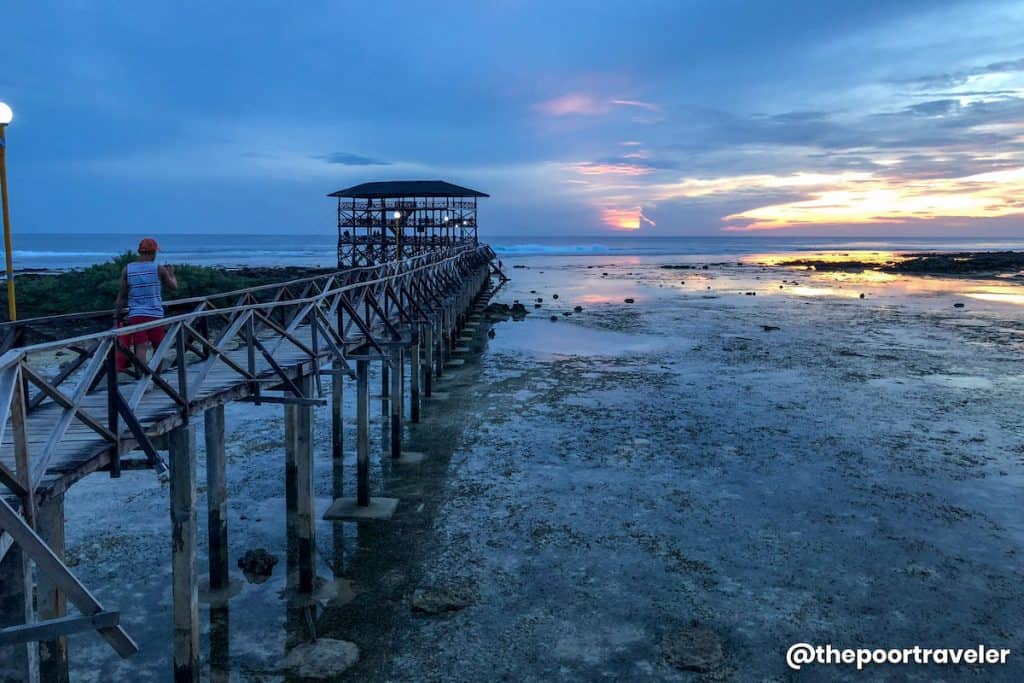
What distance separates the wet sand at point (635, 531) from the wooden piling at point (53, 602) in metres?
1.54

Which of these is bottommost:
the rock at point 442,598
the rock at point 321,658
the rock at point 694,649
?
the rock at point 321,658

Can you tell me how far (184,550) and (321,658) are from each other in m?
2.20

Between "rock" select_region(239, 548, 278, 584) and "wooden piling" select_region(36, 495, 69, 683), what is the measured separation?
3.74 metres

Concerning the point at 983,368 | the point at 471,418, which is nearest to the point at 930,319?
the point at 983,368

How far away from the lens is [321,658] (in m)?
8.73

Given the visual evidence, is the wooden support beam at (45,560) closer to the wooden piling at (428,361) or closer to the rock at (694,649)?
the rock at (694,649)

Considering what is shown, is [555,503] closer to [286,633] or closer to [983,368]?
[286,633]

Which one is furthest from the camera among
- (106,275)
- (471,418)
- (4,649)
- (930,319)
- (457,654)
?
(930,319)

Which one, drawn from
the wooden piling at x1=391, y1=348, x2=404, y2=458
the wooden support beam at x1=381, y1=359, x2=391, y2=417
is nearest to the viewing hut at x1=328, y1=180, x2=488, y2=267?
the wooden support beam at x1=381, y1=359, x2=391, y2=417

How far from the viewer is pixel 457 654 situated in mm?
8852

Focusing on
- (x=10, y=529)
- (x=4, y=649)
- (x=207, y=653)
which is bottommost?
(x=207, y=653)

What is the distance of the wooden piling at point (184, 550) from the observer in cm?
767

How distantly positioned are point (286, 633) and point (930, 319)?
40.5 m

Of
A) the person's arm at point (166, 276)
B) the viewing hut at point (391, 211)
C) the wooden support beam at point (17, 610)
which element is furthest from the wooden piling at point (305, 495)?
the viewing hut at point (391, 211)
